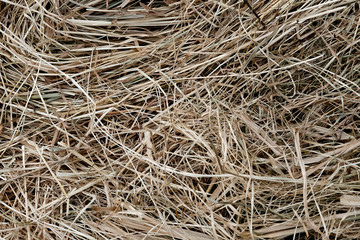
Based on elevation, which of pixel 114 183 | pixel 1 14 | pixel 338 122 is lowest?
pixel 338 122

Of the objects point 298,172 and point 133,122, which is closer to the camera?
point 298,172

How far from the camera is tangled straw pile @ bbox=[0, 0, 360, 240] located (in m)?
1.24

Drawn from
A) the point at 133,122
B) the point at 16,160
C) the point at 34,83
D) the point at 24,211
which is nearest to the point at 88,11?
the point at 34,83

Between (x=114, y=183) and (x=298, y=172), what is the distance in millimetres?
541

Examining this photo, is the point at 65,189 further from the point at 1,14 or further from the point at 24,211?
the point at 1,14

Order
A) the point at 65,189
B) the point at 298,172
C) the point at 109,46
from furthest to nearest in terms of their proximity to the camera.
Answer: the point at 109,46 → the point at 65,189 → the point at 298,172

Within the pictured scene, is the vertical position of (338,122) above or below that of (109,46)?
below

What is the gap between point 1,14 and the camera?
5.08 feet

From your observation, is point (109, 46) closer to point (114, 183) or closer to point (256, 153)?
point (114, 183)

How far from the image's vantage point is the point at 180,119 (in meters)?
1.34

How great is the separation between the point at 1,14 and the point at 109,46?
1.37 feet

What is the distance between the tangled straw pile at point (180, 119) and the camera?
124 cm

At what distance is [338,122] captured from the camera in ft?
4.37

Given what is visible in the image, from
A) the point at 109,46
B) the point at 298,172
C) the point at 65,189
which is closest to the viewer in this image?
the point at 298,172
